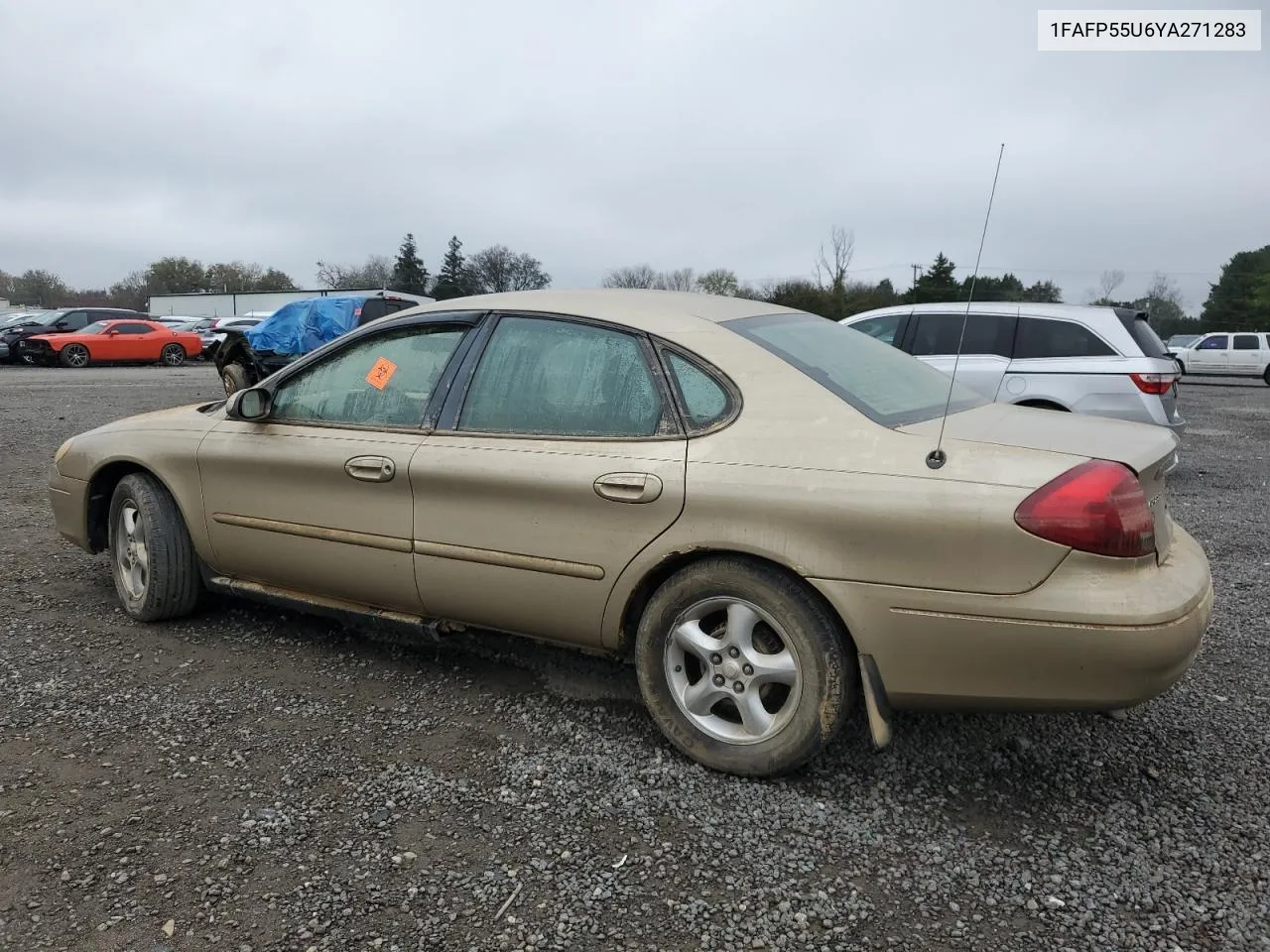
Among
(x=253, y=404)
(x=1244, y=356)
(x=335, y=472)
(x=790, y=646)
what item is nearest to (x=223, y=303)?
(x=1244, y=356)

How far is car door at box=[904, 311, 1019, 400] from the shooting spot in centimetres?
836

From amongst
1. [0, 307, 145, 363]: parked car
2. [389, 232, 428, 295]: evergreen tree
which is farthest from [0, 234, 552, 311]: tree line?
[0, 307, 145, 363]: parked car

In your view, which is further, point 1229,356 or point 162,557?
point 1229,356

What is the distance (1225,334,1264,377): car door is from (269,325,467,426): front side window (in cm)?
2826

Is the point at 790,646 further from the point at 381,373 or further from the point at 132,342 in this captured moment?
the point at 132,342

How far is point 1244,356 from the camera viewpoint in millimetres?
25453

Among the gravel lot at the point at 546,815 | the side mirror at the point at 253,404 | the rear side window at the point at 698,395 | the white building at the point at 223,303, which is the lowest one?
the gravel lot at the point at 546,815

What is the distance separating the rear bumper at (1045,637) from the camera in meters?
2.37

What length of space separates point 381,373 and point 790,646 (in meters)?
1.97

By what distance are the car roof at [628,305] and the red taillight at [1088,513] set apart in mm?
1281

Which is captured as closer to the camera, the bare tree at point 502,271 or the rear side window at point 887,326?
the rear side window at point 887,326

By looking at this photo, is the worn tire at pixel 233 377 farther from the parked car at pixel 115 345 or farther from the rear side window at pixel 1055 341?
the parked car at pixel 115 345

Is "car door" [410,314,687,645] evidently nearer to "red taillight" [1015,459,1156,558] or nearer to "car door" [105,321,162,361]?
"red taillight" [1015,459,1156,558]

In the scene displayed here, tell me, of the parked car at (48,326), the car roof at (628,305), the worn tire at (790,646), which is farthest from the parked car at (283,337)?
the parked car at (48,326)
